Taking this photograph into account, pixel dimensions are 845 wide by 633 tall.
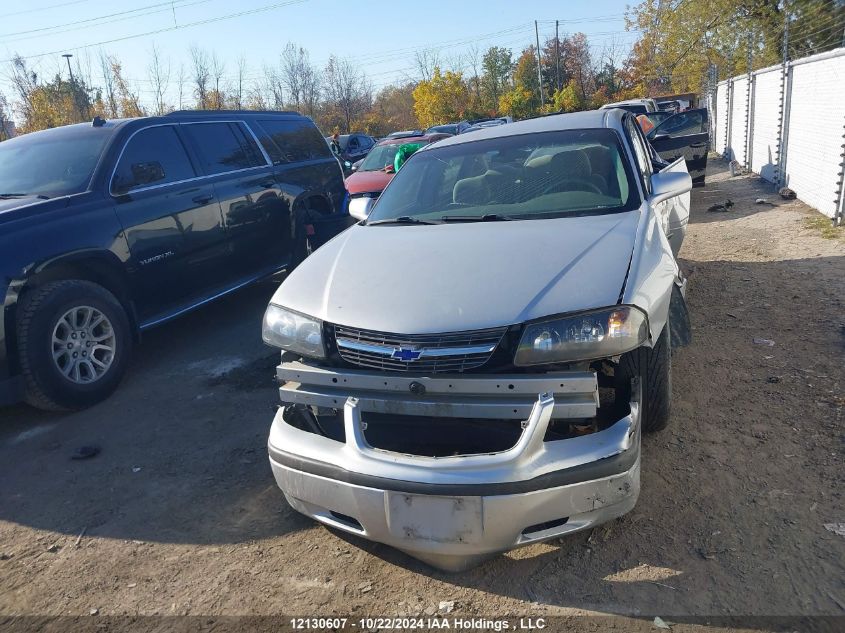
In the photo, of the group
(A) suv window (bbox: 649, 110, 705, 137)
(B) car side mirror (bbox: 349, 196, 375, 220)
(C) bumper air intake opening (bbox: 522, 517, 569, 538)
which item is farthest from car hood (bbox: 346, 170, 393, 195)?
(C) bumper air intake opening (bbox: 522, 517, 569, 538)

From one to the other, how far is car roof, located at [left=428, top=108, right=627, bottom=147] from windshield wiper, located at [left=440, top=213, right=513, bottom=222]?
0.98m

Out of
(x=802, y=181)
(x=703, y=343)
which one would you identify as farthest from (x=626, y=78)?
(x=703, y=343)

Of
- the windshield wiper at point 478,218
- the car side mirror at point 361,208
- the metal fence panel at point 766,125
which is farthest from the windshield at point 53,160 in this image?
the metal fence panel at point 766,125

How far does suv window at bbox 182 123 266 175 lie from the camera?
230 inches

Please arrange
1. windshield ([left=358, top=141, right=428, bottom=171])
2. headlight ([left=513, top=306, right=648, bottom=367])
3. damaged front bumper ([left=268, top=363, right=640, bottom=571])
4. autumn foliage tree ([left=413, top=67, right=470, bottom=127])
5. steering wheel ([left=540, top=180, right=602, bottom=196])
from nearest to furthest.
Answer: damaged front bumper ([left=268, top=363, right=640, bottom=571]) → headlight ([left=513, top=306, right=648, bottom=367]) → steering wheel ([left=540, top=180, right=602, bottom=196]) → windshield ([left=358, top=141, right=428, bottom=171]) → autumn foliage tree ([left=413, top=67, right=470, bottom=127])

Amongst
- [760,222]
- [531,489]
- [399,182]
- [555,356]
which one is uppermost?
[399,182]

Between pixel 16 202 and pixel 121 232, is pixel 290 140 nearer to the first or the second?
pixel 121 232

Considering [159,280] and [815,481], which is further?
[159,280]

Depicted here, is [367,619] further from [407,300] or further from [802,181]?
[802,181]

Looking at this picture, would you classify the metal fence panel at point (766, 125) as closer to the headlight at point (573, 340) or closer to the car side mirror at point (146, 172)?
the car side mirror at point (146, 172)

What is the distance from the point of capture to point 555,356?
238cm

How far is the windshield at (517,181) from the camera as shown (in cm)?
357

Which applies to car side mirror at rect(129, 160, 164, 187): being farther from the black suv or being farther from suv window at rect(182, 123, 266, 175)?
suv window at rect(182, 123, 266, 175)

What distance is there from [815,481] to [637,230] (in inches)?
57.0
